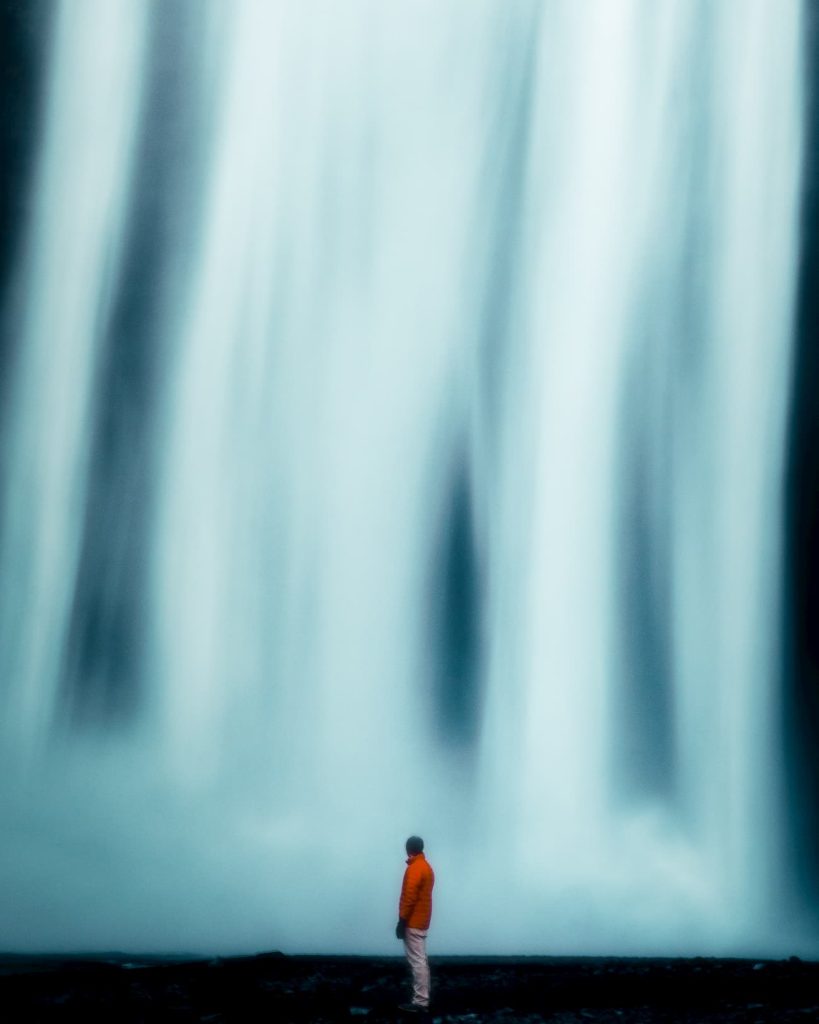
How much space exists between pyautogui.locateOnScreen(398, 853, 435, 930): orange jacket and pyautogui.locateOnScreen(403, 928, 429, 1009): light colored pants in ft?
0.27

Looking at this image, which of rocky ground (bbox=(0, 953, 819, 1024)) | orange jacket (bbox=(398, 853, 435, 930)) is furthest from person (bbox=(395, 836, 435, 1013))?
rocky ground (bbox=(0, 953, 819, 1024))

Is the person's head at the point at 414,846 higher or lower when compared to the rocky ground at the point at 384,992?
higher

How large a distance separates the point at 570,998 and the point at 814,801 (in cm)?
746

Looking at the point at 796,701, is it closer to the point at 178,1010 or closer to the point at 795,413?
the point at 795,413

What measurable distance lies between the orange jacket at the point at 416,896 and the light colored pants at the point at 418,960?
81 millimetres

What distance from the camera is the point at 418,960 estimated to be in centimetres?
805

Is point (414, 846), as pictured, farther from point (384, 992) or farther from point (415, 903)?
point (384, 992)

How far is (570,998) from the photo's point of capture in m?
9.73

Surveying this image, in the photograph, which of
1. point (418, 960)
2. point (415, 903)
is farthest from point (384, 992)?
point (415, 903)

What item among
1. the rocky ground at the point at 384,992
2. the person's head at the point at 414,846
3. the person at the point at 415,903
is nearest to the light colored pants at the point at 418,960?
the person at the point at 415,903

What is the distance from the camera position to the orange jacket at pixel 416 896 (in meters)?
7.86

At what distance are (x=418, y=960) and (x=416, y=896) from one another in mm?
546

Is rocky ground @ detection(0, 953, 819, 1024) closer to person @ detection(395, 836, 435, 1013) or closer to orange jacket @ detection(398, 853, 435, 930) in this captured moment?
person @ detection(395, 836, 435, 1013)

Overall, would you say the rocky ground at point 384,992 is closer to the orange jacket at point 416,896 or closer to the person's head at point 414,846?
the orange jacket at point 416,896
